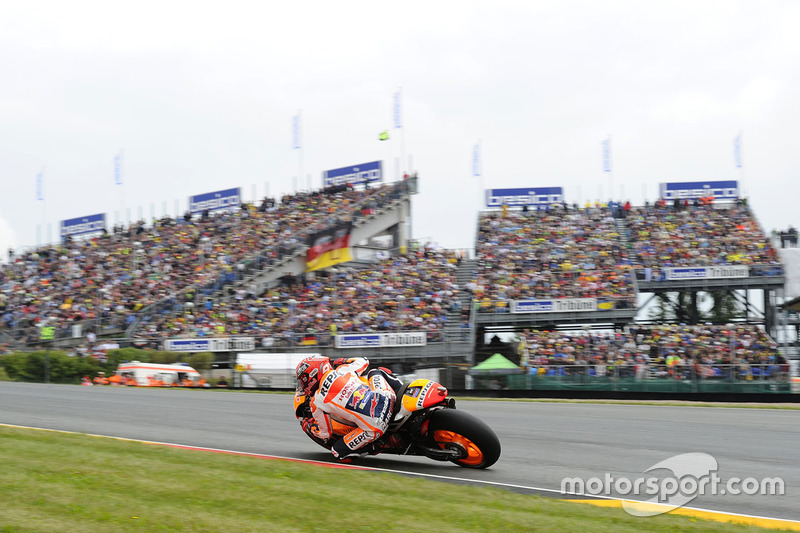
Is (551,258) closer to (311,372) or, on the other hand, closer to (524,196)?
(524,196)

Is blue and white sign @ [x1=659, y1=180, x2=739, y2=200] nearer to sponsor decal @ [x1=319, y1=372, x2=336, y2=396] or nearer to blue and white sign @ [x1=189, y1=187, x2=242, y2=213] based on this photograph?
blue and white sign @ [x1=189, y1=187, x2=242, y2=213]

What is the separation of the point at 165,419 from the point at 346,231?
28091mm

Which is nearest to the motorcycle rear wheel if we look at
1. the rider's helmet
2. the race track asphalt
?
the race track asphalt

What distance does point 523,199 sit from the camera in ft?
141

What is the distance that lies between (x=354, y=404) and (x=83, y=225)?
51785 millimetres

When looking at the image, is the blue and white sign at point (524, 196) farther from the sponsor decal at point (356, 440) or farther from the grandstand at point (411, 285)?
the sponsor decal at point (356, 440)

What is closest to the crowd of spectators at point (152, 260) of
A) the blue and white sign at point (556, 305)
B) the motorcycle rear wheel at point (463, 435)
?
the blue and white sign at point (556, 305)

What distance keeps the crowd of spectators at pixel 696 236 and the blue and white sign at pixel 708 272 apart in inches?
13.3

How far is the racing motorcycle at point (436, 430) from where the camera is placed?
765cm

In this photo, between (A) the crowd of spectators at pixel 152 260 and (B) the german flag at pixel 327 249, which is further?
(B) the german flag at pixel 327 249

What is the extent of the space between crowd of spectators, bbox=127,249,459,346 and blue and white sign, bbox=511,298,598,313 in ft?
8.88

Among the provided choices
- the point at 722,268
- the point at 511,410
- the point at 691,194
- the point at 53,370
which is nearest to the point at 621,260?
the point at 722,268

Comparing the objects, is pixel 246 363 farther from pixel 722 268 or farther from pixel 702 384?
pixel 722 268

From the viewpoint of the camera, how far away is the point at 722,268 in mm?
33375
